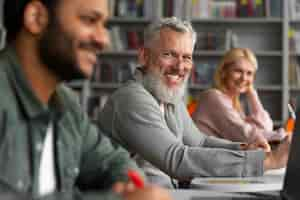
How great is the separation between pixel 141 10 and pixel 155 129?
3796 mm

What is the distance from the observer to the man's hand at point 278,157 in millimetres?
1848

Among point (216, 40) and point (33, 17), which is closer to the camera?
point (33, 17)

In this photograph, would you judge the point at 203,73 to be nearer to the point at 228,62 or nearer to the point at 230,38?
the point at 230,38

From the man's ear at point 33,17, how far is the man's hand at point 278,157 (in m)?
1.10

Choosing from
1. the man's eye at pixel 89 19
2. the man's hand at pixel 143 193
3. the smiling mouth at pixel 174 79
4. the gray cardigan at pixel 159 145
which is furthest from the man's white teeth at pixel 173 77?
the man's hand at pixel 143 193

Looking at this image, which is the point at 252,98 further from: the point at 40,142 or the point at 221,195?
the point at 40,142

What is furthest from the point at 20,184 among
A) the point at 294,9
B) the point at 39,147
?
the point at 294,9

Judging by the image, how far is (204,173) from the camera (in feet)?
5.89

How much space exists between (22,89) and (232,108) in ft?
7.87

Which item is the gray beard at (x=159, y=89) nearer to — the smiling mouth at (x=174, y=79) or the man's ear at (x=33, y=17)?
the smiling mouth at (x=174, y=79)

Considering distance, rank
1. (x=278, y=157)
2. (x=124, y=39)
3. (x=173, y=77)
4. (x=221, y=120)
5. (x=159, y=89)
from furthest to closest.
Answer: (x=124, y=39), (x=221, y=120), (x=173, y=77), (x=159, y=89), (x=278, y=157)

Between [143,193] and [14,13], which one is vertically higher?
[14,13]

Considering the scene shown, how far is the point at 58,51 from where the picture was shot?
0.92m

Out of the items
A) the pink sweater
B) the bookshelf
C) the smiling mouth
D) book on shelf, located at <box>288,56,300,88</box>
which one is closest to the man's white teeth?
the smiling mouth
